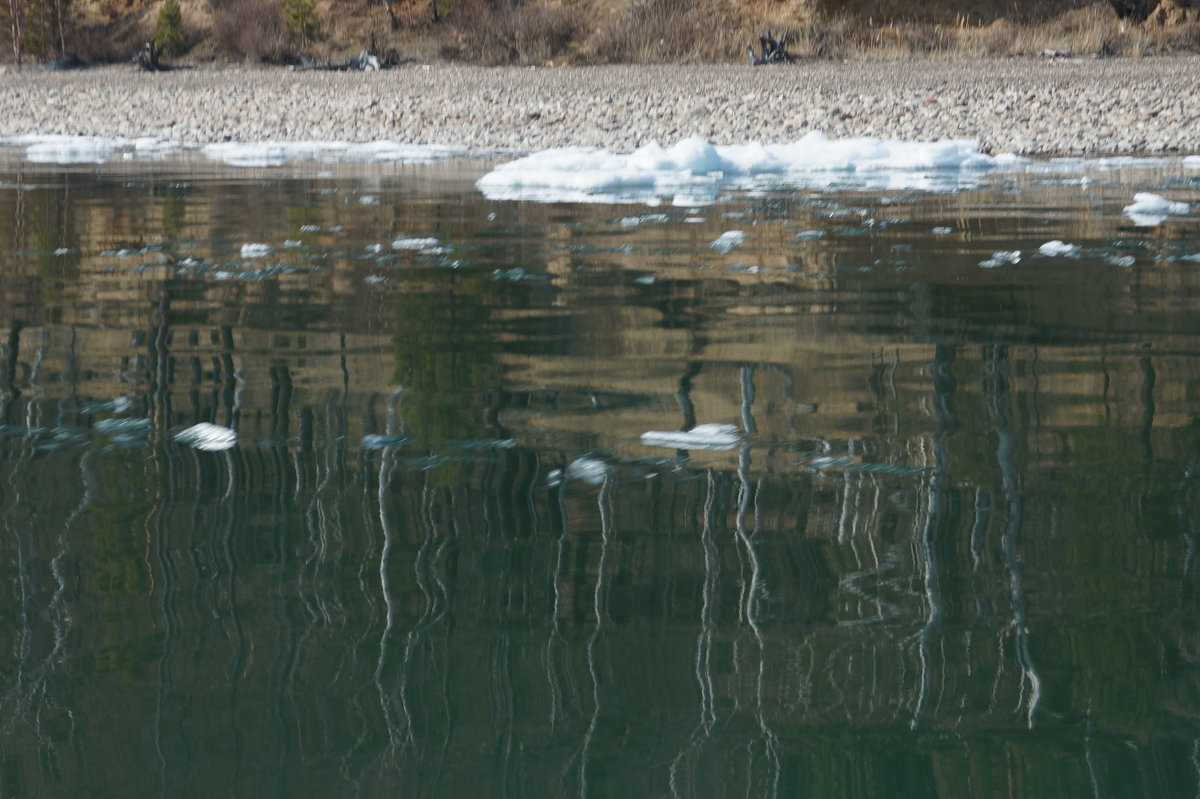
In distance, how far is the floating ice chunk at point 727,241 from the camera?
7.54m

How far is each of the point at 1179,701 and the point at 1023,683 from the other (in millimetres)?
202

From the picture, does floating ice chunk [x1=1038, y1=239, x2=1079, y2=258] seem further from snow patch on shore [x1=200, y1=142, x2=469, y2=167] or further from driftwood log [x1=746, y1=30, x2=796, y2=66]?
driftwood log [x1=746, y1=30, x2=796, y2=66]

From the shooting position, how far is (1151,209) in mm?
9367

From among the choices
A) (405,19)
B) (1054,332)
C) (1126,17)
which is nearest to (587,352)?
(1054,332)

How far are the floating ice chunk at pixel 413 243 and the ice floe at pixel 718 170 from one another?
303 cm

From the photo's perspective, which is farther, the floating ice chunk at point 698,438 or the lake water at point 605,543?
the floating ice chunk at point 698,438

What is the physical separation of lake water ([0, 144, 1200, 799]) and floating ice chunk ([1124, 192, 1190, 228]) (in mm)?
3140

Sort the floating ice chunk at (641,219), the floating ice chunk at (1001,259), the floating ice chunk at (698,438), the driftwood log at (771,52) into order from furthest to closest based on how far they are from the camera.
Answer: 1. the driftwood log at (771,52)
2. the floating ice chunk at (641,219)
3. the floating ice chunk at (1001,259)
4. the floating ice chunk at (698,438)

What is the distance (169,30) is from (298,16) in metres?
3.20

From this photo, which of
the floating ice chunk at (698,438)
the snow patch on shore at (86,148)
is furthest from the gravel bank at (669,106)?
the floating ice chunk at (698,438)

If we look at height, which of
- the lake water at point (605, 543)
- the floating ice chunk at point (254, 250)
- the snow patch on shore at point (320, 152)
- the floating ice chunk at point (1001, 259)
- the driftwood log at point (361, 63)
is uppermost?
the driftwood log at point (361, 63)

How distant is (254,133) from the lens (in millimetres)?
23516

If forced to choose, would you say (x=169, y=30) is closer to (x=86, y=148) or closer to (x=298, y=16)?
(x=298, y=16)

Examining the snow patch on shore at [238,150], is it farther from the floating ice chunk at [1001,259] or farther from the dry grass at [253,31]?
the floating ice chunk at [1001,259]
